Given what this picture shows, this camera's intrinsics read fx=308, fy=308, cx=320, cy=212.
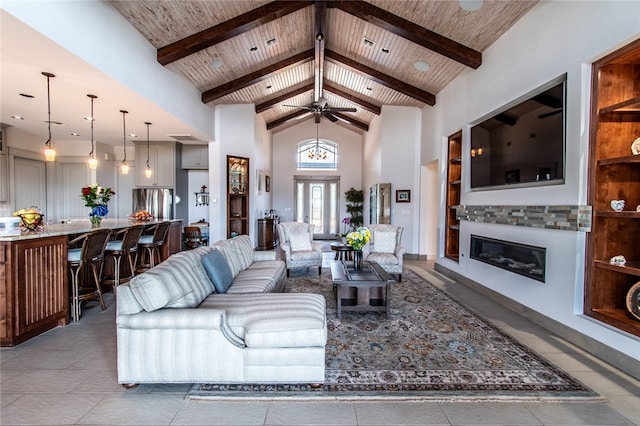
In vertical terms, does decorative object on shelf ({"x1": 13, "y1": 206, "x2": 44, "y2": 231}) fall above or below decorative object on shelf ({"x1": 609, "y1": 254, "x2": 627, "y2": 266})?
above

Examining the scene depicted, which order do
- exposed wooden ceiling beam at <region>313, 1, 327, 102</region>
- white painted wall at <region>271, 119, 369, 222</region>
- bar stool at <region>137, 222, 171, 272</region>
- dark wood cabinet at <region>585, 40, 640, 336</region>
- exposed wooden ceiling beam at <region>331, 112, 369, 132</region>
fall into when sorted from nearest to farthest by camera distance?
dark wood cabinet at <region>585, 40, 640, 336</region>, exposed wooden ceiling beam at <region>313, 1, 327, 102</region>, bar stool at <region>137, 222, 171, 272</region>, exposed wooden ceiling beam at <region>331, 112, 369, 132</region>, white painted wall at <region>271, 119, 369, 222</region>

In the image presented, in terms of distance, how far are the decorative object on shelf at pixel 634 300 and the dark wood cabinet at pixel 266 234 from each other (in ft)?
24.7

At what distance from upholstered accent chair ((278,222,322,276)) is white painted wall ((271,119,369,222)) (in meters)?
5.48

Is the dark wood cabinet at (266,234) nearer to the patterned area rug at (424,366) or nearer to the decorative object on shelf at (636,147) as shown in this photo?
the patterned area rug at (424,366)

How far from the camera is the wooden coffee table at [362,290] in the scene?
3.47 meters

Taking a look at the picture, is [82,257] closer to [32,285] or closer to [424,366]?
[32,285]

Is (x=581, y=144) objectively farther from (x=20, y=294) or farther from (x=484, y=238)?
(x=20, y=294)

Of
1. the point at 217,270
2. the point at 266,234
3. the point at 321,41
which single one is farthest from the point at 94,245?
the point at 266,234

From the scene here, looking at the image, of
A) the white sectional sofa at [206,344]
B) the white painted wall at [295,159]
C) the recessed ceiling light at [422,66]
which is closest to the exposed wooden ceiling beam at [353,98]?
the recessed ceiling light at [422,66]

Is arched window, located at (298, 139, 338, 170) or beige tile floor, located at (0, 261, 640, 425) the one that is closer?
beige tile floor, located at (0, 261, 640, 425)

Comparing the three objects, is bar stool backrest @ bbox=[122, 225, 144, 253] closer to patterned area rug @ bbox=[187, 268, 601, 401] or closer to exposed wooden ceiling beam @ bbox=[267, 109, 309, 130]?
patterned area rug @ bbox=[187, 268, 601, 401]

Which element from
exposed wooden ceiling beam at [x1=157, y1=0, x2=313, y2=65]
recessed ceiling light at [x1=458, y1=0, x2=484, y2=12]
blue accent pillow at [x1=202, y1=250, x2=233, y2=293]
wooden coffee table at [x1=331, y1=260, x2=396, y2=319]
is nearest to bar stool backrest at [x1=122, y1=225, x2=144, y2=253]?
blue accent pillow at [x1=202, y1=250, x2=233, y2=293]

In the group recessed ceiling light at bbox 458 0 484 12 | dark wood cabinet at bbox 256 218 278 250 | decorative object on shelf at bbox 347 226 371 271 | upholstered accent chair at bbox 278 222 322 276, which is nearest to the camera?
recessed ceiling light at bbox 458 0 484 12

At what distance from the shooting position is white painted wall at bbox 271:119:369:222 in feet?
37.3
